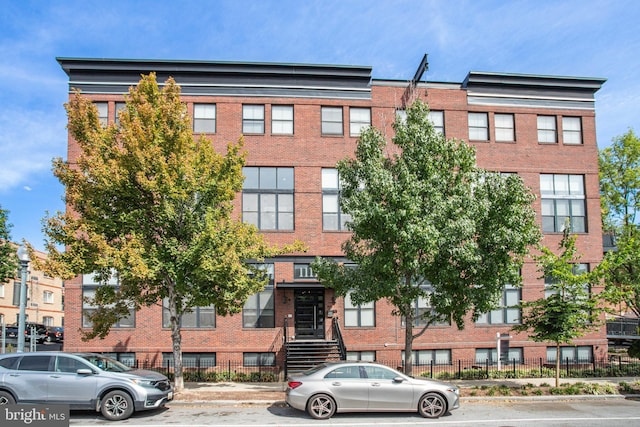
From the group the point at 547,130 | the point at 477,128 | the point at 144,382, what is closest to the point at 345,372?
the point at 144,382

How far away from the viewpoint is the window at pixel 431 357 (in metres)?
23.6

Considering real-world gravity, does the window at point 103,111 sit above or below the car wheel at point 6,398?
above

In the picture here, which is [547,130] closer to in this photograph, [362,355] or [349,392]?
[362,355]

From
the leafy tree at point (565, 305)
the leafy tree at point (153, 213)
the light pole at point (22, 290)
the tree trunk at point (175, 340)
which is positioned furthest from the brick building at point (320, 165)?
the light pole at point (22, 290)

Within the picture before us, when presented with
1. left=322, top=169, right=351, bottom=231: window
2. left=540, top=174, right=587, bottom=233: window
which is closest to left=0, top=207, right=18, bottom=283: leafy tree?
left=322, top=169, right=351, bottom=231: window

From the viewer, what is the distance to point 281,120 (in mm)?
24297

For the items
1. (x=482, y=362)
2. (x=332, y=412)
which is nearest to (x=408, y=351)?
(x=332, y=412)

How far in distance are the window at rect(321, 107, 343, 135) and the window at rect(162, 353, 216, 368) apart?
36.3ft

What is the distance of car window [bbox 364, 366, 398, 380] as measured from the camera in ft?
43.9

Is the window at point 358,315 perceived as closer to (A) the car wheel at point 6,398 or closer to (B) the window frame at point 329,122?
(B) the window frame at point 329,122

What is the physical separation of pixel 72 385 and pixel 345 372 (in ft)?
21.6

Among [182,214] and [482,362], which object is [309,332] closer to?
[482,362]

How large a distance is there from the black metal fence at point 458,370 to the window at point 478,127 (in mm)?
10287

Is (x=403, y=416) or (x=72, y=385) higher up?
(x=72, y=385)
